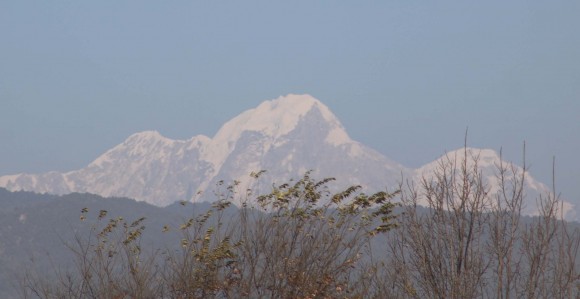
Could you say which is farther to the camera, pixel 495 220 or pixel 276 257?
pixel 276 257

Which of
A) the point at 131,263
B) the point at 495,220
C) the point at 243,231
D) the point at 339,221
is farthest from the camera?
the point at 131,263

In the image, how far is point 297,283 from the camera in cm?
2086

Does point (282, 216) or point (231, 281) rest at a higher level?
Answer: point (282, 216)

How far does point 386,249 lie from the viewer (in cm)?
2077

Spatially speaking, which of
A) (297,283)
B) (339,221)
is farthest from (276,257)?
(339,221)

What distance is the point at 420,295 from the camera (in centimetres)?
1755

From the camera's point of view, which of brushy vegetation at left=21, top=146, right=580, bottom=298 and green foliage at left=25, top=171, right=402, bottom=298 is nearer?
brushy vegetation at left=21, top=146, right=580, bottom=298

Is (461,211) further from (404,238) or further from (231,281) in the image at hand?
(231,281)

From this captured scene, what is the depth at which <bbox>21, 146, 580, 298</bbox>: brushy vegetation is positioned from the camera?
1579 cm

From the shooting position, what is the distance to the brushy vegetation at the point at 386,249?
15.8m

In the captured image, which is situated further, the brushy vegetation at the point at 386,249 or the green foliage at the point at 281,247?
the green foliage at the point at 281,247

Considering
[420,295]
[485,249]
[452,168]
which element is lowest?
[420,295]

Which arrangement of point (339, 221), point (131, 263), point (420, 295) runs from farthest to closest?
point (131, 263) < point (339, 221) < point (420, 295)

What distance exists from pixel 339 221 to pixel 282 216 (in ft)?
5.38
